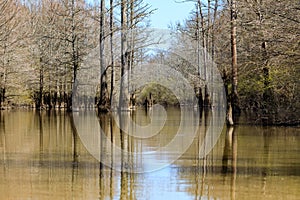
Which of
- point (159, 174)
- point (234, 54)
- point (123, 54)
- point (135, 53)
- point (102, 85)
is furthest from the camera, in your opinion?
point (135, 53)

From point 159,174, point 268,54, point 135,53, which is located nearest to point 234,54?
point 268,54

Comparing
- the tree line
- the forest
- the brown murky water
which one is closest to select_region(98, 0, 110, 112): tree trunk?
the forest

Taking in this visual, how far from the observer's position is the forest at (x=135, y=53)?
16.0 meters

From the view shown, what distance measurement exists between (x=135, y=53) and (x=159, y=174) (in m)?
33.0

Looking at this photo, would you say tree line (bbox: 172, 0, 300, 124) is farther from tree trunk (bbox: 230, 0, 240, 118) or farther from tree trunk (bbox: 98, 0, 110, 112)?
tree trunk (bbox: 98, 0, 110, 112)

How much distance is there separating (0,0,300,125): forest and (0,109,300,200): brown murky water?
487 centimetres

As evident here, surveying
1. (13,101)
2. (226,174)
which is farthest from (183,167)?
(13,101)

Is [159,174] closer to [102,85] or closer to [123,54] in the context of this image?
[102,85]

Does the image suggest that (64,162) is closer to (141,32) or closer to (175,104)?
(141,32)

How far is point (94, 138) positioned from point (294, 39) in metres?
5.64

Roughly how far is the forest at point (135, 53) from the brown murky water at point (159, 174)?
487 cm

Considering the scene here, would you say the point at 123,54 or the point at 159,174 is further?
the point at 123,54

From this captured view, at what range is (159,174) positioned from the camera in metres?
7.38

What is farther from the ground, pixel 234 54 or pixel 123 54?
pixel 123 54
